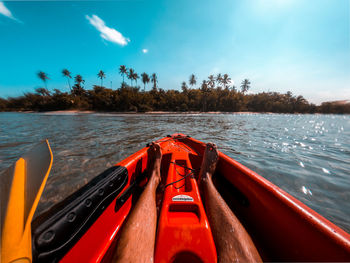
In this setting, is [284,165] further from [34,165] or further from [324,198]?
[34,165]

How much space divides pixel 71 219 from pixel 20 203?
0.33 metres

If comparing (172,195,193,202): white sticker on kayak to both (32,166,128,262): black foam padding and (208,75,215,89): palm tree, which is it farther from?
(208,75,215,89): palm tree

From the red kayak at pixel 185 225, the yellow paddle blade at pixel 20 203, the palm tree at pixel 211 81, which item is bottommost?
the red kayak at pixel 185 225

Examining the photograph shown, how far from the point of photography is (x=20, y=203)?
2.59ft

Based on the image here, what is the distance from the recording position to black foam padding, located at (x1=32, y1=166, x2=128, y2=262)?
29.3 inches

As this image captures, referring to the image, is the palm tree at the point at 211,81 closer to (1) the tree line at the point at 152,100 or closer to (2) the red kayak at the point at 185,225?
(1) the tree line at the point at 152,100

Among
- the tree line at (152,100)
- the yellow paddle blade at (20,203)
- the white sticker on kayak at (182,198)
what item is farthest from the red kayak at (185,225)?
the tree line at (152,100)

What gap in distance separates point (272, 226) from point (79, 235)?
1.69 m

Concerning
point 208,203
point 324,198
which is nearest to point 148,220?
point 208,203

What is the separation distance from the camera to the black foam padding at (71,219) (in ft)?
2.44

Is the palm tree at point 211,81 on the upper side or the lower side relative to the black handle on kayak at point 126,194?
upper

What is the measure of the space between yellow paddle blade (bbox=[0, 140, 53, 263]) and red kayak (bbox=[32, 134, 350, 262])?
12 centimetres

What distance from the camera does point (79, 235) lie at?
1.00 metres

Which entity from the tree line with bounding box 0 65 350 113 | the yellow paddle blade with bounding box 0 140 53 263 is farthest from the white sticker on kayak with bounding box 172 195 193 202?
→ the tree line with bounding box 0 65 350 113
